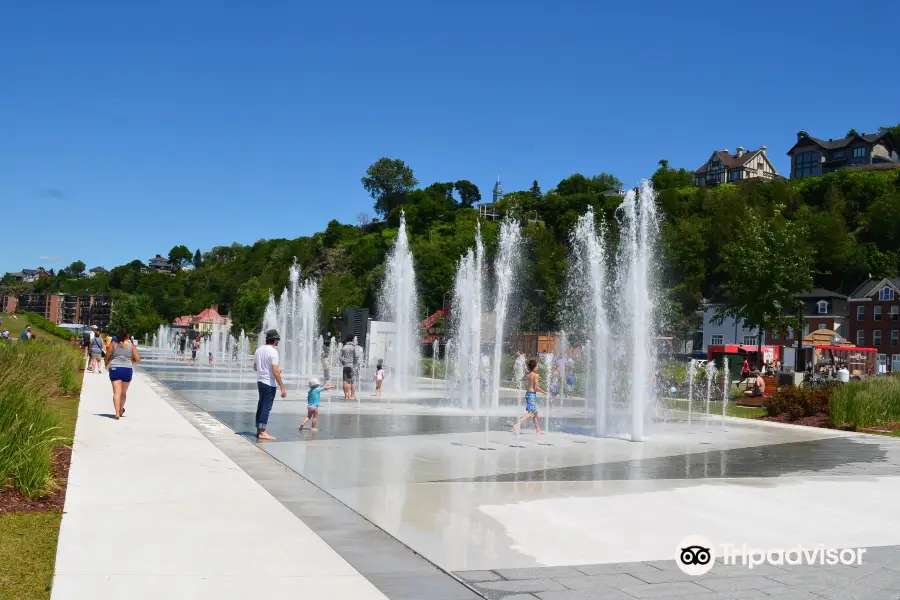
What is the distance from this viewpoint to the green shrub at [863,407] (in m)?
19.0

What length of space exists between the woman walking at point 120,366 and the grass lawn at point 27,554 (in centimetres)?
705

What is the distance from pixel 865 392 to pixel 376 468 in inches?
546

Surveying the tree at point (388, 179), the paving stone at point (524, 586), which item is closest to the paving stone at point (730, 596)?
the paving stone at point (524, 586)

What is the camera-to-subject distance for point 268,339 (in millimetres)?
13125

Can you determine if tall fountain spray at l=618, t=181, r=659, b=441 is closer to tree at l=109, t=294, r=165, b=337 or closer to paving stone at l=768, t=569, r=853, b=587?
paving stone at l=768, t=569, r=853, b=587

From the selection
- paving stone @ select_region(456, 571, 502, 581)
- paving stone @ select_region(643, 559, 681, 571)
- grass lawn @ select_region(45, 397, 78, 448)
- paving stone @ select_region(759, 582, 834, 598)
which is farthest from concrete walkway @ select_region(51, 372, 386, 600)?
paving stone @ select_region(759, 582, 834, 598)

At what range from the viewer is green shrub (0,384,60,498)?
770 centimetres

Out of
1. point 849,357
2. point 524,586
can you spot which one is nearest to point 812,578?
point 524,586

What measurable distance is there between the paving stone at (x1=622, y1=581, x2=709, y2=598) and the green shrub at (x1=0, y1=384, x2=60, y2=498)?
215 inches

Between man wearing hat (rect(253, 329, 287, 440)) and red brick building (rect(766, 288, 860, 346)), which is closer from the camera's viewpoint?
man wearing hat (rect(253, 329, 287, 440))

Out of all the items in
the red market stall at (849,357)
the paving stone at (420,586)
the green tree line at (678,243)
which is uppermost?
the green tree line at (678,243)

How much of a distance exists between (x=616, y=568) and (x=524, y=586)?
0.90 metres

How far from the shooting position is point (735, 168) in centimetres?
13088

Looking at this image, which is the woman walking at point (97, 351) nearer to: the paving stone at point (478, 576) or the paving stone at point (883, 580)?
the paving stone at point (478, 576)
